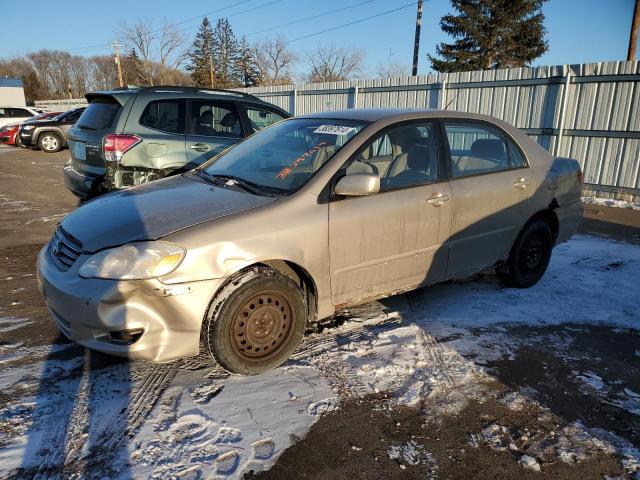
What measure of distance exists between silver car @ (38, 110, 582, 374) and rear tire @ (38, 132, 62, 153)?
16073 millimetres

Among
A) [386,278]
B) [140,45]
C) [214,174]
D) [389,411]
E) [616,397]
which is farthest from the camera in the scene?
[140,45]

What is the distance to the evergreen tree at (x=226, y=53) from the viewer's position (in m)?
70.8

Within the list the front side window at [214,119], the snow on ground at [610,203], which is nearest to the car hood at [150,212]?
the front side window at [214,119]

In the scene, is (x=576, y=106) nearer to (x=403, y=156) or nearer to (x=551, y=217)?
(x=551, y=217)

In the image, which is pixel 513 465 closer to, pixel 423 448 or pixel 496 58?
pixel 423 448

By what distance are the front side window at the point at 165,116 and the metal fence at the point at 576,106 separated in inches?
228

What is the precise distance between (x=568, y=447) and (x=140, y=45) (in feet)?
219

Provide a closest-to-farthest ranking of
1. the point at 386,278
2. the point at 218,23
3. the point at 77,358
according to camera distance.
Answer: the point at 77,358 < the point at 386,278 < the point at 218,23

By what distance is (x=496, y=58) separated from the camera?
30938mm

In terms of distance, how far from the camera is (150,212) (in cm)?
306

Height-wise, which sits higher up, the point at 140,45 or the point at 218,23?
Answer: the point at 218,23

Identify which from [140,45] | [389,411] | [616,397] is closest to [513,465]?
[389,411]

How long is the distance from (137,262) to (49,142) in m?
17.4

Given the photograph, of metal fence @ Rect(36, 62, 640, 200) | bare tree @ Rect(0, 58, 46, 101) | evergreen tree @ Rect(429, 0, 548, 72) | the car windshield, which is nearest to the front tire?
the car windshield
